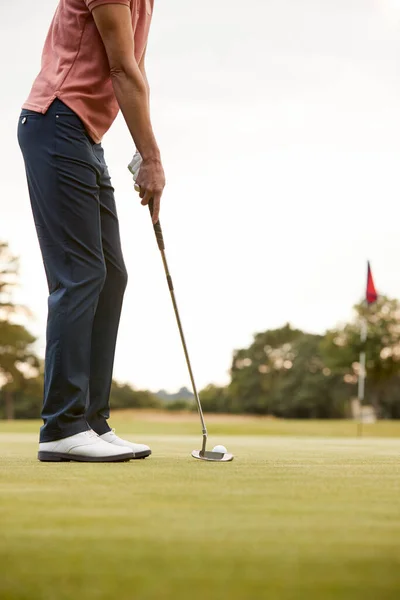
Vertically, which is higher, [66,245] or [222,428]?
[66,245]

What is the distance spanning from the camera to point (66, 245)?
3.46m

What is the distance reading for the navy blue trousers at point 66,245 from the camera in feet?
11.0

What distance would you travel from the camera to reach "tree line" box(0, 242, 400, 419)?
170 feet

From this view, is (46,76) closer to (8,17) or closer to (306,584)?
(306,584)

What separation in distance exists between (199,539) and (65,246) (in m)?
2.31

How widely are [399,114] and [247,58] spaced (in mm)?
8513

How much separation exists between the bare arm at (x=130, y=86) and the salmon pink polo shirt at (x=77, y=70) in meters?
0.12

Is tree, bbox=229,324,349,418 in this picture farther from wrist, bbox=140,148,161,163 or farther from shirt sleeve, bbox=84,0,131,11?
shirt sleeve, bbox=84,0,131,11

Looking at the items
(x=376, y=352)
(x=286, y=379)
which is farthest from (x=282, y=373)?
(x=376, y=352)

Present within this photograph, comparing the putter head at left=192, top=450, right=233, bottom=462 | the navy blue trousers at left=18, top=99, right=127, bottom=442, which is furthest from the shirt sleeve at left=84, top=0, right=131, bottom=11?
the putter head at left=192, top=450, right=233, bottom=462

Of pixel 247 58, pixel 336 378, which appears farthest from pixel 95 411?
pixel 336 378

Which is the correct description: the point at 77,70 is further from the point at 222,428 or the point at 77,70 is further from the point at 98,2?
the point at 222,428

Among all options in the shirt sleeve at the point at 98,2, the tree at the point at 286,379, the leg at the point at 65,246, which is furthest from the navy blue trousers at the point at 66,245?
the tree at the point at 286,379

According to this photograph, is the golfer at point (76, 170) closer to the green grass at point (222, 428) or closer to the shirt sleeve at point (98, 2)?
the shirt sleeve at point (98, 2)
